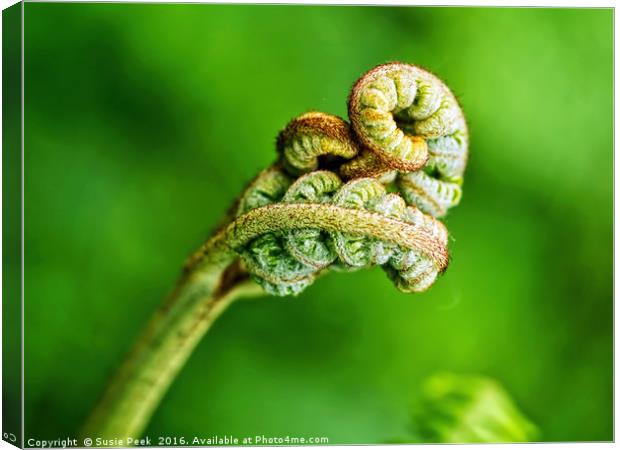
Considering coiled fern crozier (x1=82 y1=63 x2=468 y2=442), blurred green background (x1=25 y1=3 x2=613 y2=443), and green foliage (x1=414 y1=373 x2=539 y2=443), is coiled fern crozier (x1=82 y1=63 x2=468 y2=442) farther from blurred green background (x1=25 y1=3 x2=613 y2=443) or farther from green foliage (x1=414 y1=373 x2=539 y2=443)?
blurred green background (x1=25 y1=3 x2=613 y2=443)

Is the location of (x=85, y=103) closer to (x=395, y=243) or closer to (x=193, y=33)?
(x=193, y=33)

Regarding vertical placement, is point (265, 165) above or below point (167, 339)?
above

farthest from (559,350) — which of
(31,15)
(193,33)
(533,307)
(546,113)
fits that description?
(31,15)

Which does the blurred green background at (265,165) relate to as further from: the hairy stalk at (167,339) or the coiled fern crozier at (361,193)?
the coiled fern crozier at (361,193)

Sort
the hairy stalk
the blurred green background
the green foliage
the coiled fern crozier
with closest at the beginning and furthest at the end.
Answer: the coiled fern crozier < the hairy stalk < the green foliage < the blurred green background

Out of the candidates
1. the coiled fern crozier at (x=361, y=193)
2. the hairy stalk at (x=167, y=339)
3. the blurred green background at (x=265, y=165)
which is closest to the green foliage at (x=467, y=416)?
the blurred green background at (x=265, y=165)

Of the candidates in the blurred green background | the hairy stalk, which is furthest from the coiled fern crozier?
the blurred green background

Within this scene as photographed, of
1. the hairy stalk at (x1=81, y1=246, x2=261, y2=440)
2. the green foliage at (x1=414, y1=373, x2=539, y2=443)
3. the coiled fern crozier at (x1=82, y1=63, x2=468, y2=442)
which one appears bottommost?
the green foliage at (x1=414, y1=373, x2=539, y2=443)

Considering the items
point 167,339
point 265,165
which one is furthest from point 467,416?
point 265,165

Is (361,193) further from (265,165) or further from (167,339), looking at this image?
(265,165)
